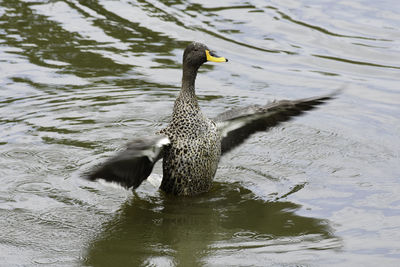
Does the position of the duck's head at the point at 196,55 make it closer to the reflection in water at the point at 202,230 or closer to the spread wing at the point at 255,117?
the spread wing at the point at 255,117

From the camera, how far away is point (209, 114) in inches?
354

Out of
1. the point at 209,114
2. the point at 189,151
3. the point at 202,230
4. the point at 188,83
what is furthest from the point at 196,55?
the point at 209,114

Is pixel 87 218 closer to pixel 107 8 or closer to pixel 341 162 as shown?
pixel 341 162

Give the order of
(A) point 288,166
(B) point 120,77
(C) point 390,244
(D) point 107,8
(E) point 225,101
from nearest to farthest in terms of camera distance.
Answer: (C) point 390,244, (A) point 288,166, (E) point 225,101, (B) point 120,77, (D) point 107,8

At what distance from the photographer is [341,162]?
25.2 ft

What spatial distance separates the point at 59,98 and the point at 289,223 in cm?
399

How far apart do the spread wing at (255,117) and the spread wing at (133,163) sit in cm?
77

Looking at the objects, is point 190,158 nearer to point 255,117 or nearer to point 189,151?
point 189,151

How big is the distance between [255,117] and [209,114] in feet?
6.04

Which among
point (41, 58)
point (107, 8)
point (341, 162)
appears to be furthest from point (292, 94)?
point (107, 8)

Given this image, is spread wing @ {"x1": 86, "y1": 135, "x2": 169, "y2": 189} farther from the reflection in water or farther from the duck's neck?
the duck's neck

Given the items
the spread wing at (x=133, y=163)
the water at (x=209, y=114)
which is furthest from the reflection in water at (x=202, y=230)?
the spread wing at (x=133, y=163)

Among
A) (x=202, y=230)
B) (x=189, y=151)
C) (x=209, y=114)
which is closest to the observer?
(x=202, y=230)

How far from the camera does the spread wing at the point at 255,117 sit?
23.0 ft
